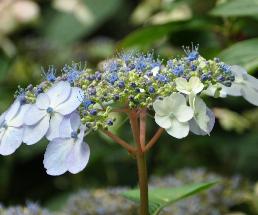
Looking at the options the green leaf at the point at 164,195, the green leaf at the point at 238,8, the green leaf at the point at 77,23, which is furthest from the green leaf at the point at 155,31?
the green leaf at the point at 77,23

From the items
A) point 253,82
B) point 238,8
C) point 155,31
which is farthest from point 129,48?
point 253,82

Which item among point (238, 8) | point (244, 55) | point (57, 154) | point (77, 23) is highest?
point (77, 23)

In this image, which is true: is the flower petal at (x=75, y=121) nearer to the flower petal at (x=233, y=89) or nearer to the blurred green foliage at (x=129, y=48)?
the flower petal at (x=233, y=89)

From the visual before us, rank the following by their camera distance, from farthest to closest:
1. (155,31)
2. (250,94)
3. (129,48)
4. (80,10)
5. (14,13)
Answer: (80,10)
(14,13)
(129,48)
(155,31)
(250,94)

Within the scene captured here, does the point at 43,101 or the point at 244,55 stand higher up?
the point at 244,55

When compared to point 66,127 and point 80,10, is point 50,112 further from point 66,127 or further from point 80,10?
point 80,10

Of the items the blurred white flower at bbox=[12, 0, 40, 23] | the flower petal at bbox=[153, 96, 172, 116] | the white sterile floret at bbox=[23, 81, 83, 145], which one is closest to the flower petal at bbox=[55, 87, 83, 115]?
the white sterile floret at bbox=[23, 81, 83, 145]
